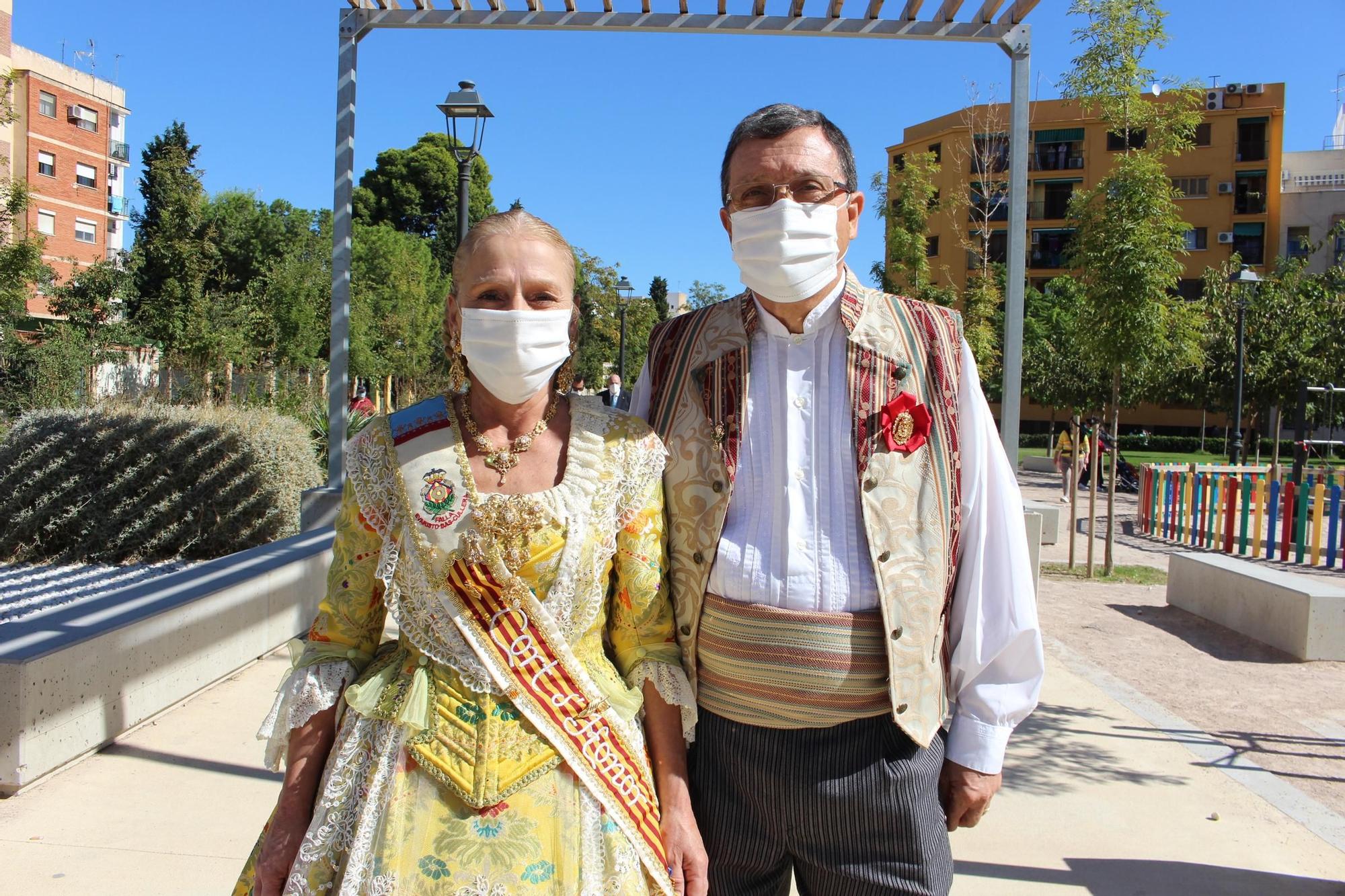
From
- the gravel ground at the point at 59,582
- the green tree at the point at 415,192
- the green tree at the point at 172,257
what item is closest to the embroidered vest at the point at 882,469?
the gravel ground at the point at 59,582

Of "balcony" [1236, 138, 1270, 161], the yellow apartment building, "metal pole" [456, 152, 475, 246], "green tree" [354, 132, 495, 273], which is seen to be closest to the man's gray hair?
"metal pole" [456, 152, 475, 246]

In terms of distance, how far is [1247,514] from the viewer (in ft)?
42.0

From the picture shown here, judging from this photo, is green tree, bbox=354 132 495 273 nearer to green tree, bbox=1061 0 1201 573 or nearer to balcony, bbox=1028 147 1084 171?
balcony, bbox=1028 147 1084 171

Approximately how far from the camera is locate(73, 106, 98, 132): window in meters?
46.2

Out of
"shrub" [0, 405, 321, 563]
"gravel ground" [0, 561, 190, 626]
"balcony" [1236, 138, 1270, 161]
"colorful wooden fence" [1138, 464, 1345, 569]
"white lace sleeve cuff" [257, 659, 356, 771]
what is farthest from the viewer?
"balcony" [1236, 138, 1270, 161]

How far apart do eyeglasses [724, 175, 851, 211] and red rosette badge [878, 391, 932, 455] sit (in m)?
0.46

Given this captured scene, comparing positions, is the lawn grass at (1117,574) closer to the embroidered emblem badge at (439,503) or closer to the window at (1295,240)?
the embroidered emblem badge at (439,503)

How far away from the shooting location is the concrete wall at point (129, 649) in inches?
149

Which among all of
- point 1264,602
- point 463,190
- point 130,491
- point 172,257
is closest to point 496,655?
point 463,190

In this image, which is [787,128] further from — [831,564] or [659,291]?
[659,291]

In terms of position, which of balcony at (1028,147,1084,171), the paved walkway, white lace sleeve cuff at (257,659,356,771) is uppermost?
balcony at (1028,147,1084,171)

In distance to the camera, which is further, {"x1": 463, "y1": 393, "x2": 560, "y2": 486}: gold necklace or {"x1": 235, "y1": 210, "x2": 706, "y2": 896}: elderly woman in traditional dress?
{"x1": 463, "y1": 393, "x2": 560, "y2": 486}: gold necklace

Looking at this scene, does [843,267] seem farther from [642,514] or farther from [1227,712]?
[1227,712]

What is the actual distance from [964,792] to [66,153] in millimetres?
54601
